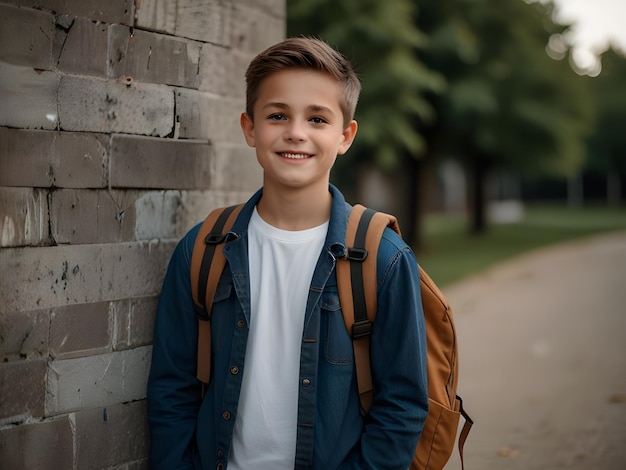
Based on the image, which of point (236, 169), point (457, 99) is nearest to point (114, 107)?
point (236, 169)

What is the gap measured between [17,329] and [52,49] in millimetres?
1000

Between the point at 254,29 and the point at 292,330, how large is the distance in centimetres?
170

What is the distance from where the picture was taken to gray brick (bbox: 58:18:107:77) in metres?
2.79

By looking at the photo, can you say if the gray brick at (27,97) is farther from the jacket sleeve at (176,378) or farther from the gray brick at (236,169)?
the gray brick at (236,169)

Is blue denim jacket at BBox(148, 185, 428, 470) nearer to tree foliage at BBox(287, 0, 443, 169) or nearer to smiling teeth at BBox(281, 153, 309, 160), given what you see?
smiling teeth at BBox(281, 153, 309, 160)

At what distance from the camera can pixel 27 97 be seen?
2691 millimetres

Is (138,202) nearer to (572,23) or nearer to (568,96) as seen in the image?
(568,96)

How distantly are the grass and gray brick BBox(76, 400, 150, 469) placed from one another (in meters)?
10.8

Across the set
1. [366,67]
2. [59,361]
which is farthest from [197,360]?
[366,67]

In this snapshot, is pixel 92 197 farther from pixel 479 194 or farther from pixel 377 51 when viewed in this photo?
pixel 479 194

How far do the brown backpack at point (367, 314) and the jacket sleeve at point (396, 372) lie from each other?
1.8 inches

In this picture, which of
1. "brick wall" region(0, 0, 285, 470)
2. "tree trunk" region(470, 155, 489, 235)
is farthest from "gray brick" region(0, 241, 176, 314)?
"tree trunk" region(470, 155, 489, 235)

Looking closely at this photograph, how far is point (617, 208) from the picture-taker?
138 ft

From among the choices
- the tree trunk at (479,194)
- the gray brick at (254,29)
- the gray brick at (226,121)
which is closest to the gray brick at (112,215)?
the gray brick at (226,121)
